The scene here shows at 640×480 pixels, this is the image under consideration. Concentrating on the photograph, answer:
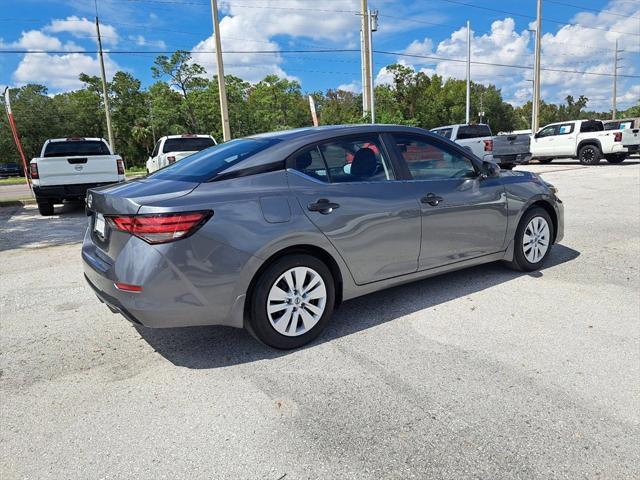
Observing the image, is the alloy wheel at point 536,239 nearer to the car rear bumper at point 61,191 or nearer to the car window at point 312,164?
the car window at point 312,164

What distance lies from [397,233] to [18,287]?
416cm

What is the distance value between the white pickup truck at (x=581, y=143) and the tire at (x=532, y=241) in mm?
16847

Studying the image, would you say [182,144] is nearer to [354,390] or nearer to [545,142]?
[354,390]

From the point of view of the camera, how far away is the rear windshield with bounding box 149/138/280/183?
3.48m

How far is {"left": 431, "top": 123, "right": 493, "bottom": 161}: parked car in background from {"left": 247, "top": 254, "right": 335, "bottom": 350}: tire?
50.5ft

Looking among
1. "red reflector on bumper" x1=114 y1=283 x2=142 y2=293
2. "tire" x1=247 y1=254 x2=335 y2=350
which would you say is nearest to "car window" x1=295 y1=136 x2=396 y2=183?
"tire" x1=247 y1=254 x2=335 y2=350

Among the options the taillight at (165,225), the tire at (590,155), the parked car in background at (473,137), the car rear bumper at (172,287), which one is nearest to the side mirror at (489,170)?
the car rear bumper at (172,287)

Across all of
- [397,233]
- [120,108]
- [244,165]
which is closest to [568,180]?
[397,233]

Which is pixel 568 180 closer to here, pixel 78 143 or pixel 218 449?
pixel 78 143

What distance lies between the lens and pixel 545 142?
21.6 metres

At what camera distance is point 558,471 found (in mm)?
2221

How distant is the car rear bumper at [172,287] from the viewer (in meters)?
3.02

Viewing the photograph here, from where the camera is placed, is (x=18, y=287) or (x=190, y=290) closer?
(x=190, y=290)

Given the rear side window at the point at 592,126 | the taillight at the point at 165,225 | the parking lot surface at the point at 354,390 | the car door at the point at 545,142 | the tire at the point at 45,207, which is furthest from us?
the car door at the point at 545,142
